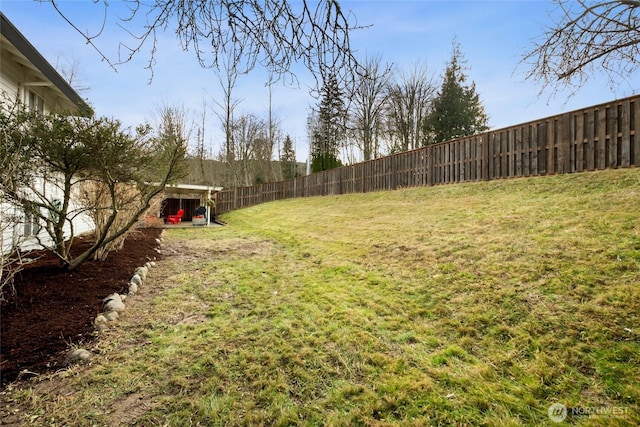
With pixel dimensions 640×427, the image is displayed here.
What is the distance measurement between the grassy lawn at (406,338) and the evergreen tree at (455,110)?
16.1 metres

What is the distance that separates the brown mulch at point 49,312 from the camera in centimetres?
265

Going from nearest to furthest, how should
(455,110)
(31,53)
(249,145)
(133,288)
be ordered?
(133,288) → (31,53) → (455,110) → (249,145)

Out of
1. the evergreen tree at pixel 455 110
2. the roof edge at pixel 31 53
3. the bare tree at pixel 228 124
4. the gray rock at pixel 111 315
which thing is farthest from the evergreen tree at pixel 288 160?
the gray rock at pixel 111 315

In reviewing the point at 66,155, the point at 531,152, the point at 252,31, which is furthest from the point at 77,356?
the point at 531,152

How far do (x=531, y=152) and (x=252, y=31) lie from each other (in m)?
7.95

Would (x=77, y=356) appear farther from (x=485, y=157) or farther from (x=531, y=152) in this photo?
(x=485, y=157)

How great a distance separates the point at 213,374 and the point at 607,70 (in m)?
6.93

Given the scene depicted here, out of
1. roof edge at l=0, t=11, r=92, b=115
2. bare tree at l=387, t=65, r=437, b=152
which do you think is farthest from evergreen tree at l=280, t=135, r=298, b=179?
roof edge at l=0, t=11, r=92, b=115

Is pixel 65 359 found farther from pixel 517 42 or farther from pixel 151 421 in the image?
pixel 517 42

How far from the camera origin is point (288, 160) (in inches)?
1256

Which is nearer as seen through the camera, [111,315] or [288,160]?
[111,315]

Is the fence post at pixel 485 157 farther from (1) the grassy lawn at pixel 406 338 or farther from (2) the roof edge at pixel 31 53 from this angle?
(2) the roof edge at pixel 31 53

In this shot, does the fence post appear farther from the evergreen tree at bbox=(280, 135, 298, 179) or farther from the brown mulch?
the evergreen tree at bbox=(280, 135, 298, 179)

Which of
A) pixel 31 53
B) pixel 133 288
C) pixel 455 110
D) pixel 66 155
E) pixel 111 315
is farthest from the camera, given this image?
pixel 455 110
